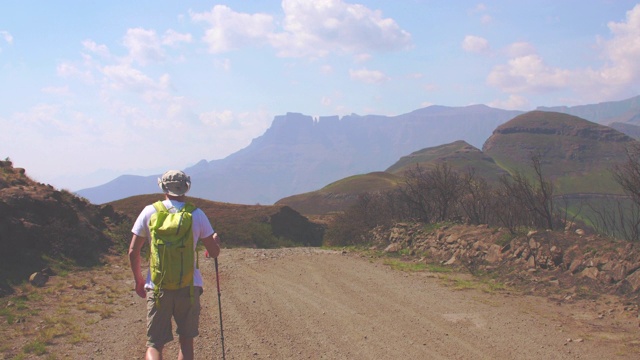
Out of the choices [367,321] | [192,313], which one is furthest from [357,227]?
[192,313]

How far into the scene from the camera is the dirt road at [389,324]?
23.6ft

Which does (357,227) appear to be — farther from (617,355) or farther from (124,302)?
(617,355)

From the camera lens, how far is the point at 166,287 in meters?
4.96

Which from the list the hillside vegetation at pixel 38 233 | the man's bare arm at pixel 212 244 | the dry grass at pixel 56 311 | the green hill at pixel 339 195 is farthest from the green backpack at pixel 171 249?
the green hill at pixel 339 195

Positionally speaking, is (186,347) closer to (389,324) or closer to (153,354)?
(153,354)

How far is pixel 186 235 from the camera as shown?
498 cm

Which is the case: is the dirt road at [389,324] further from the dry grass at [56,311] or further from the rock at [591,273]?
the rock at [591,273]

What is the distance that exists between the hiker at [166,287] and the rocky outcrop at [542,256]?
29.4 ft

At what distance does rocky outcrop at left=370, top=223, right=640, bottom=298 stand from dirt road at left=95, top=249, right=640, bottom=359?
112 centimetres

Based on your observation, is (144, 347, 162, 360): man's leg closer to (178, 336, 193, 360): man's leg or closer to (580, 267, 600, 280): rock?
(178, 336, 193, 360): man's leg

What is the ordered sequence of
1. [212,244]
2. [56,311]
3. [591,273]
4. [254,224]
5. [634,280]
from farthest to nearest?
A: 1. [254,224]
2. [591,273]
3. [634,280]
4. [56,311]
5. [212,244]

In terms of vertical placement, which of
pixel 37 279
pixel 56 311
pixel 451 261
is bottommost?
pixel 451 261

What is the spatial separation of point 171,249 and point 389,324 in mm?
5015

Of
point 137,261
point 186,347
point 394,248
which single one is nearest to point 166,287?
point 137,261
